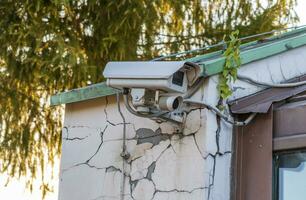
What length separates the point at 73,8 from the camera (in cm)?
728

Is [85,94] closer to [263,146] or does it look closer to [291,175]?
[263,146]

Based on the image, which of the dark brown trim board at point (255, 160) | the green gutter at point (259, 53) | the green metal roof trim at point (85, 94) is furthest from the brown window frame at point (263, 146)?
the green metal roof trim at point (85, 94)

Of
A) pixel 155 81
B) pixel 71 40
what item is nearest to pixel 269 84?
pixel 155 81

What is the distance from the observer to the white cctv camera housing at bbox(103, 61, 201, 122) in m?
3.24

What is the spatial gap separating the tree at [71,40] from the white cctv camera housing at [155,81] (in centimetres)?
354

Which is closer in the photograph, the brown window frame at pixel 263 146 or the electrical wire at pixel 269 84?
the brown window frame at pixel 263 146

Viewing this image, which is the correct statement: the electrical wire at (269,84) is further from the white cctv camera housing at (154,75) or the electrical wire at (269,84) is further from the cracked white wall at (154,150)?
the white cctv camera housing at (154,75)

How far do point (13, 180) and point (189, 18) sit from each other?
3007mm

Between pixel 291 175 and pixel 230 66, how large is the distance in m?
0.67

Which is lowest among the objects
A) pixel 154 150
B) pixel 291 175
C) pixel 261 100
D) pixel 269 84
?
pixel 291 175

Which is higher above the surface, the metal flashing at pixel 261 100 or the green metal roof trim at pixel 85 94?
the green metal roof trim at pixel 85 94

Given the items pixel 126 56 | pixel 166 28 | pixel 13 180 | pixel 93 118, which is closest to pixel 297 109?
pixel 93 118

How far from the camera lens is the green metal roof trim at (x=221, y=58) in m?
3.48

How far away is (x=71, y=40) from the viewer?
717 cm
